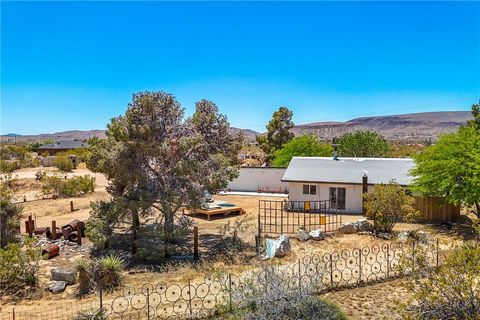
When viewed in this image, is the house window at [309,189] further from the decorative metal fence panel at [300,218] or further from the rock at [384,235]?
the rock at [384,235]

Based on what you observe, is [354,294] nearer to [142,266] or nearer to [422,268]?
[422,268]

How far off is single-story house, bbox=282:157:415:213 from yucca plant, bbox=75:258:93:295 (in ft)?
52.3

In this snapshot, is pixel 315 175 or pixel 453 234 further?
pixel 315 175

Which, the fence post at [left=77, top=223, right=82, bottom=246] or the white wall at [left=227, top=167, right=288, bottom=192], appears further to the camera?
Result: the white wall at [left=227, top=167, right=288, bottom=192]

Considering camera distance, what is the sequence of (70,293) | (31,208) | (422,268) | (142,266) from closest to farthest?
(422,268) → (70,293) → (142,266) → (31,208)

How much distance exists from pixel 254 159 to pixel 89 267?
52321 millimetres

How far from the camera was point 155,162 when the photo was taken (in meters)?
18.1

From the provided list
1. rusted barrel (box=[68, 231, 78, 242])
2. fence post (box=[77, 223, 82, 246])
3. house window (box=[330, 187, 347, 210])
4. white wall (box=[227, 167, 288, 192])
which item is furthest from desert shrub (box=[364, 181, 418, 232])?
white wall (box=[227, 167, 288, 192])

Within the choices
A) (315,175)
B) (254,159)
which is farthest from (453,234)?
(254,159)

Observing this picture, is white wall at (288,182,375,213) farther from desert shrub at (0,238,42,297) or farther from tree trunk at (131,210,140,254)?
desert shrub at (0,238,42,297)

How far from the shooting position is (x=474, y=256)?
835cm

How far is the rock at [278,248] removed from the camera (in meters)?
16.8

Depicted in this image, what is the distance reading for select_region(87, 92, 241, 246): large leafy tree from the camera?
1714cm

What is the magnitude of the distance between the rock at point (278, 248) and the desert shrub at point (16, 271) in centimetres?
862
